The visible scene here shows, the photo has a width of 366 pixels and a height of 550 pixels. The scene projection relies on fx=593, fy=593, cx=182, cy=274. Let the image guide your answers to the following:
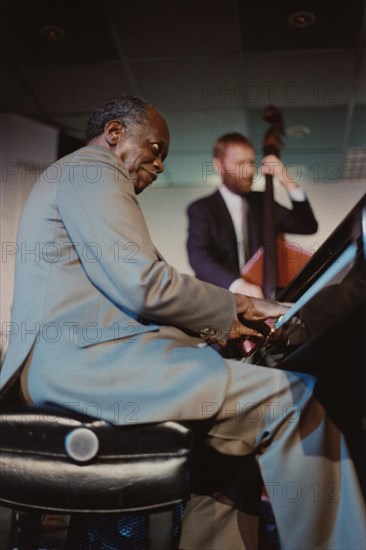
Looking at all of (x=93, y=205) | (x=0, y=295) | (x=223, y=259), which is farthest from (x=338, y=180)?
(x=93, y=205)

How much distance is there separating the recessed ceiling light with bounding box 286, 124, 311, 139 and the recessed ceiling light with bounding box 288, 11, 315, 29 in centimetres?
107

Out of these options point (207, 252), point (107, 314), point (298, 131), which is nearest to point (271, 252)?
point (207, 252)

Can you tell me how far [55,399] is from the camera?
4.12ft

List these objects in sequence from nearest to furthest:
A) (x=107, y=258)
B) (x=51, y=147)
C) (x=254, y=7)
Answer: (x=107, y=258)
(x=254, y=7)
(x=51, y=147)

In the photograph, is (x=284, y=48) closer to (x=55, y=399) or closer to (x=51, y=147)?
(x=51, y=147)

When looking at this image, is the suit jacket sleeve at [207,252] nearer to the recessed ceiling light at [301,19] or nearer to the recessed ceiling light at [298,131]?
the recessed ceiling light at [298,131]

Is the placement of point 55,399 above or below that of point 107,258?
below

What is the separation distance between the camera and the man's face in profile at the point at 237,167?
4.67m

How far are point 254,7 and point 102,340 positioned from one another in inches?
128

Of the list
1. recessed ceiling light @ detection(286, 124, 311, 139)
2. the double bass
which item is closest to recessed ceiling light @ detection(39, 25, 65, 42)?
the double bass

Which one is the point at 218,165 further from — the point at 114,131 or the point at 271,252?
the point at 114,131

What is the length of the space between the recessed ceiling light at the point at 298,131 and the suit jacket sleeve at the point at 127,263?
391cm

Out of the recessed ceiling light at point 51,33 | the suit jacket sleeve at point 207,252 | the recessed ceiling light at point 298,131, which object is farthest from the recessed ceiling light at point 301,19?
the recessed ceiling light at point 51,33

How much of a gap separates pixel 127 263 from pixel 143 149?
564mm
